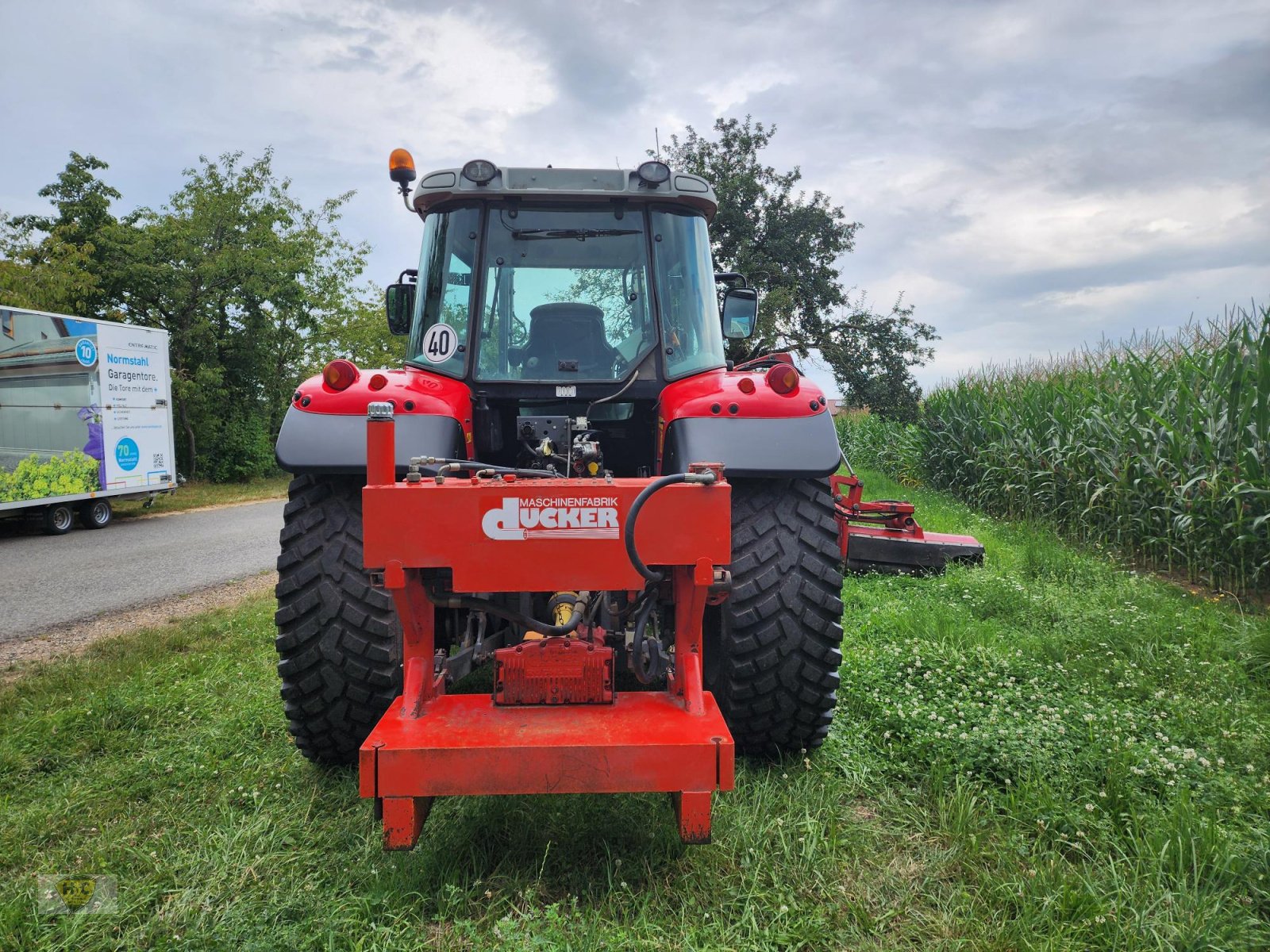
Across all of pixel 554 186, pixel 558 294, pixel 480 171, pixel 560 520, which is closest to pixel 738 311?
pixel 558 294

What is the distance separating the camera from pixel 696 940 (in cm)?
199

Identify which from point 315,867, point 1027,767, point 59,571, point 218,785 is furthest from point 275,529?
point 1027,767

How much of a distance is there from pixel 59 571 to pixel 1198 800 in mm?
8966

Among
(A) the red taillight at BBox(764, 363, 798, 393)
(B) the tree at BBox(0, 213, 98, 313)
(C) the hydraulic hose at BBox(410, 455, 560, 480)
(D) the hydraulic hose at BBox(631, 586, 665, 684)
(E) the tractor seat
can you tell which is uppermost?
(B) the tree at BBox(0, 213, 98, 313)

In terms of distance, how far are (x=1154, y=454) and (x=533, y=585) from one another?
6338 millimetres

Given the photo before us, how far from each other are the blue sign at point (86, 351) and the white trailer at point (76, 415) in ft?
0.03

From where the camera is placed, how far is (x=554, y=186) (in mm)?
3291

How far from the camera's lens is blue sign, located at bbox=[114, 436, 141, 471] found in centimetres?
1128

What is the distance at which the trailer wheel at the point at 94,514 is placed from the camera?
436 inches

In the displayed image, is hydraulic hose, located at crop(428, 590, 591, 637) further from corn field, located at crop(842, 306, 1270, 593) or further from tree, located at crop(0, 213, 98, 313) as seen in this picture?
tree, located at crop(0, 213, 98, 313)

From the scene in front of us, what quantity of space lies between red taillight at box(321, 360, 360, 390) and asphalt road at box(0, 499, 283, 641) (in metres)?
4.16

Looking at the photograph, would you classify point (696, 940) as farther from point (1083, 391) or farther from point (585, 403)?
point (1083, 391)

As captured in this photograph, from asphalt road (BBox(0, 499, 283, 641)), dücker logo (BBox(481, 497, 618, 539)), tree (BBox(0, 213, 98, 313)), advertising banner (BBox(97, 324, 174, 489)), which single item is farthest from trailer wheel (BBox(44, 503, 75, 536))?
dücker logo (BBox(481, 497, 618, 539))

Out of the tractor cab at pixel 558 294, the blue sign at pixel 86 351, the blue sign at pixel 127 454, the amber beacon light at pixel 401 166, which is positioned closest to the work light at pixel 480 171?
the tractor cab at pixel 558 294
